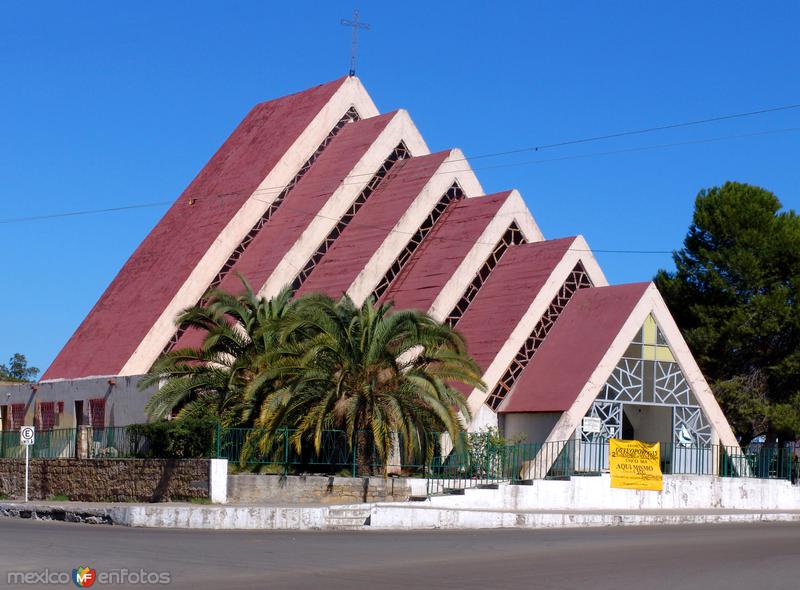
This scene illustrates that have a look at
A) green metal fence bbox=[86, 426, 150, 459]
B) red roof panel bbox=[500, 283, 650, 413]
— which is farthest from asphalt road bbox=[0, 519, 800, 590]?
red roof panel bbox=[500, 283, 650, 413]

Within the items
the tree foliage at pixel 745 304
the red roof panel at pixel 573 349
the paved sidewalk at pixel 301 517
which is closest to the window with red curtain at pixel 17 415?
the paved sidewalk at pixel 301 517

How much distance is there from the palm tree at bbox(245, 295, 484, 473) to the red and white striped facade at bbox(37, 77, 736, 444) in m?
4.62

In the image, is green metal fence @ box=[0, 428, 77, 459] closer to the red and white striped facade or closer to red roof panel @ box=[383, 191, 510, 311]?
the red and white striped facade

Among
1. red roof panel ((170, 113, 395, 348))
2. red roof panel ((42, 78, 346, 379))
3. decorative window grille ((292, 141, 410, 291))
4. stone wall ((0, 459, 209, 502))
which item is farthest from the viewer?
decorative window grille ((292, 141, 410, 291))

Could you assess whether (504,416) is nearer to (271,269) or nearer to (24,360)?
(271,269)

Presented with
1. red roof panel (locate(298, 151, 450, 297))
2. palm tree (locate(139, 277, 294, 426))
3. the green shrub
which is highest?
red roof panel (locate(298, 151, 450, 297))

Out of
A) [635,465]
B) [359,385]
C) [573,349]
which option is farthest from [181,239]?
[635,465]

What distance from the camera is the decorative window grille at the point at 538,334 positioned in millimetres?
33781

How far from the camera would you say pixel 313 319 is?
27766mm

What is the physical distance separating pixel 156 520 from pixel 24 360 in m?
83.0

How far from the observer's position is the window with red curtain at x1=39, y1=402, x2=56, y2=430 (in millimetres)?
37406

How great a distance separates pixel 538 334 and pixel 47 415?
15.4m

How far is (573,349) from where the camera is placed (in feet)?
110

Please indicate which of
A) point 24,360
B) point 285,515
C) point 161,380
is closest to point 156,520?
point 285,515
